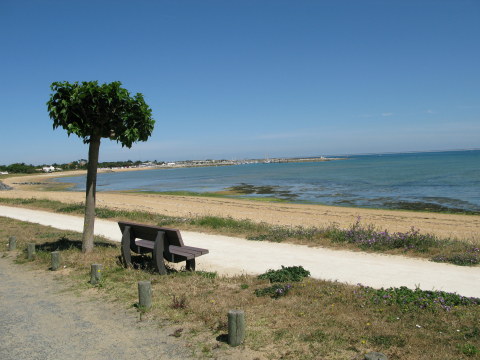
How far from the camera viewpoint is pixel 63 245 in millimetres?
10266

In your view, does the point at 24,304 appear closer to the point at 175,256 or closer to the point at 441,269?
the point at 175,256

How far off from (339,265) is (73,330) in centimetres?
529

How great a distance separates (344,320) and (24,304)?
4.83m

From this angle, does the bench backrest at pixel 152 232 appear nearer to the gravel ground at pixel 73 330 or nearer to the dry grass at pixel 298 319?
the dry grass at pixel 298 319

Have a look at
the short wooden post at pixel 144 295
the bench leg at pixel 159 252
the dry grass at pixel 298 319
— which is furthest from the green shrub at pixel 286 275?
the short wooden post at pixel 144 295

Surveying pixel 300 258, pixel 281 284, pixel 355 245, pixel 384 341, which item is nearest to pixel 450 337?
pixel 384 341

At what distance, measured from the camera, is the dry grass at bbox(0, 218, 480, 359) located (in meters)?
4.18

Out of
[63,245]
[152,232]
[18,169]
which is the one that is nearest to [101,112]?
[152,232]

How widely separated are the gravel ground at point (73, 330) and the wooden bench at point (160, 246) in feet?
4.55

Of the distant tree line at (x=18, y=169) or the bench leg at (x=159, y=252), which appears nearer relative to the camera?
the bench leg at (x=159, y=252)

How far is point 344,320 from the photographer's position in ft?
15.9

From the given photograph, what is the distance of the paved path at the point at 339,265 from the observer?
22.3 ft

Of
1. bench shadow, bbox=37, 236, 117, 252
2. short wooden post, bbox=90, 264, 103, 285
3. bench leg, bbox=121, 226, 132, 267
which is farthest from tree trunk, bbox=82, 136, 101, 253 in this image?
short wooden post, bbox=90, 264, 103, 285

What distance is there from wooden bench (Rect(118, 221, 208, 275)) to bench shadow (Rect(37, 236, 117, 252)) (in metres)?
2.29
